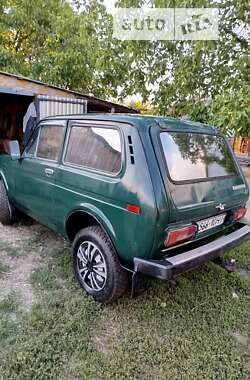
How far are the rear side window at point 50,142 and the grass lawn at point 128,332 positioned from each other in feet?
4.48

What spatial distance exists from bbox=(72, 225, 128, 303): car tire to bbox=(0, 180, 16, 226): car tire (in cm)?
176

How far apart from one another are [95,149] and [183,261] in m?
1.32

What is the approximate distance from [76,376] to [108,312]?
26.9 inches

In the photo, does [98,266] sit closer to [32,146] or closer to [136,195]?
[136,195]

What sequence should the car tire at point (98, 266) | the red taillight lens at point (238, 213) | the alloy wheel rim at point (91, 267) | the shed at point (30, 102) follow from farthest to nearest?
the shed at point (30, 102)
the red taillight lens at point (238, 213)
the alloy wheel rim at point (91, 267)
the car tire at point (98, 266)

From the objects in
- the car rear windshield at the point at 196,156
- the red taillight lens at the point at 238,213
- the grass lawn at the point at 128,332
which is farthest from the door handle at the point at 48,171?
the red taillight lens at the point at 238,213

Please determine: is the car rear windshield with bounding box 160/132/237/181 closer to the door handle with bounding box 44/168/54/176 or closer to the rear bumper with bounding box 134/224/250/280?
the rear bumper with bounding box 134/224/250/280

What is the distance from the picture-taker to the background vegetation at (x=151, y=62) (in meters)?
5.52

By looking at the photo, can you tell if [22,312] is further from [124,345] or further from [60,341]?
[124,345]

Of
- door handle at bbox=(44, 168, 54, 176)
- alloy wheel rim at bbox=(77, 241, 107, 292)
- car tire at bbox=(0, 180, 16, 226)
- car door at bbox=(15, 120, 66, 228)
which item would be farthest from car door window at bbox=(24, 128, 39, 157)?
alloy wheel rim at bbox=(77, 241, 107, 292)

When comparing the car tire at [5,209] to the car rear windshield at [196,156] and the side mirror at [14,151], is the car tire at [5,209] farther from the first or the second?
the car rear windshield at [196,156]

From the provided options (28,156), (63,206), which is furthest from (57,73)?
(63,206)

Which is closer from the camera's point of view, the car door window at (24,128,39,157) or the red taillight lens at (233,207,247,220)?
the red taillight lens at (233,207,247,220)

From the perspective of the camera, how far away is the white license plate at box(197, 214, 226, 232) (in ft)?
7.75
